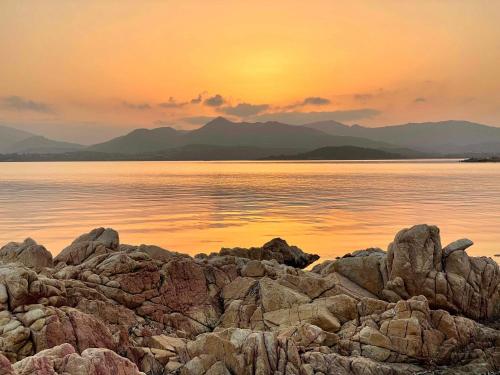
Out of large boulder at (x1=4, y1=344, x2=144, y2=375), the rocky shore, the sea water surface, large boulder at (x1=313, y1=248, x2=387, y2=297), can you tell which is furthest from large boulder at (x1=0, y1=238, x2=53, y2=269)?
large boulder at (x1=4, y1=344, x2=144, y2=375)

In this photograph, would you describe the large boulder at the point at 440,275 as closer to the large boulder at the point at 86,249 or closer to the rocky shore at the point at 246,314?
the rocky shore at the point at 246,314

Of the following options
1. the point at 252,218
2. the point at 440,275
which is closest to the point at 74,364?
the point at 440,275

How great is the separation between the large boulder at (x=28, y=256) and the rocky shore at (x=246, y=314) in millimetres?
77

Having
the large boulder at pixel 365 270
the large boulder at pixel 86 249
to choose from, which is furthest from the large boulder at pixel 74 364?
the large boulder at pixel 86 249

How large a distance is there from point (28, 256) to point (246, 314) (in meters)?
13.7

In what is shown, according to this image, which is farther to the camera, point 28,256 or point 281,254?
point 281,254

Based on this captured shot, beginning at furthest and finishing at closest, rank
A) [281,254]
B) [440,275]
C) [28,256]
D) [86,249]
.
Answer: [281,254] < [86,249] < [28,256] < [440,275]

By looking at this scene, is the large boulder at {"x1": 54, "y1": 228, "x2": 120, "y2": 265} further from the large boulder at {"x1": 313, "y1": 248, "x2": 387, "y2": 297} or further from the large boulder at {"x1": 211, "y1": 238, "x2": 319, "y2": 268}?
the large boulder at {"x1": 313, "y1": 248, "x2": 387, "y2": 297}

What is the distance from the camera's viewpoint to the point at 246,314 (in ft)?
75.0

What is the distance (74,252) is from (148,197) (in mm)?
66834

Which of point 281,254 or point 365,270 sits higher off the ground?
point 365,270

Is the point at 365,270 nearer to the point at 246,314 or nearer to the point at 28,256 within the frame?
the point at 246,314

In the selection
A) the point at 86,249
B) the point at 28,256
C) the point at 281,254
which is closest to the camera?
the point at 28,256

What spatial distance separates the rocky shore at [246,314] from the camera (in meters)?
16.2
